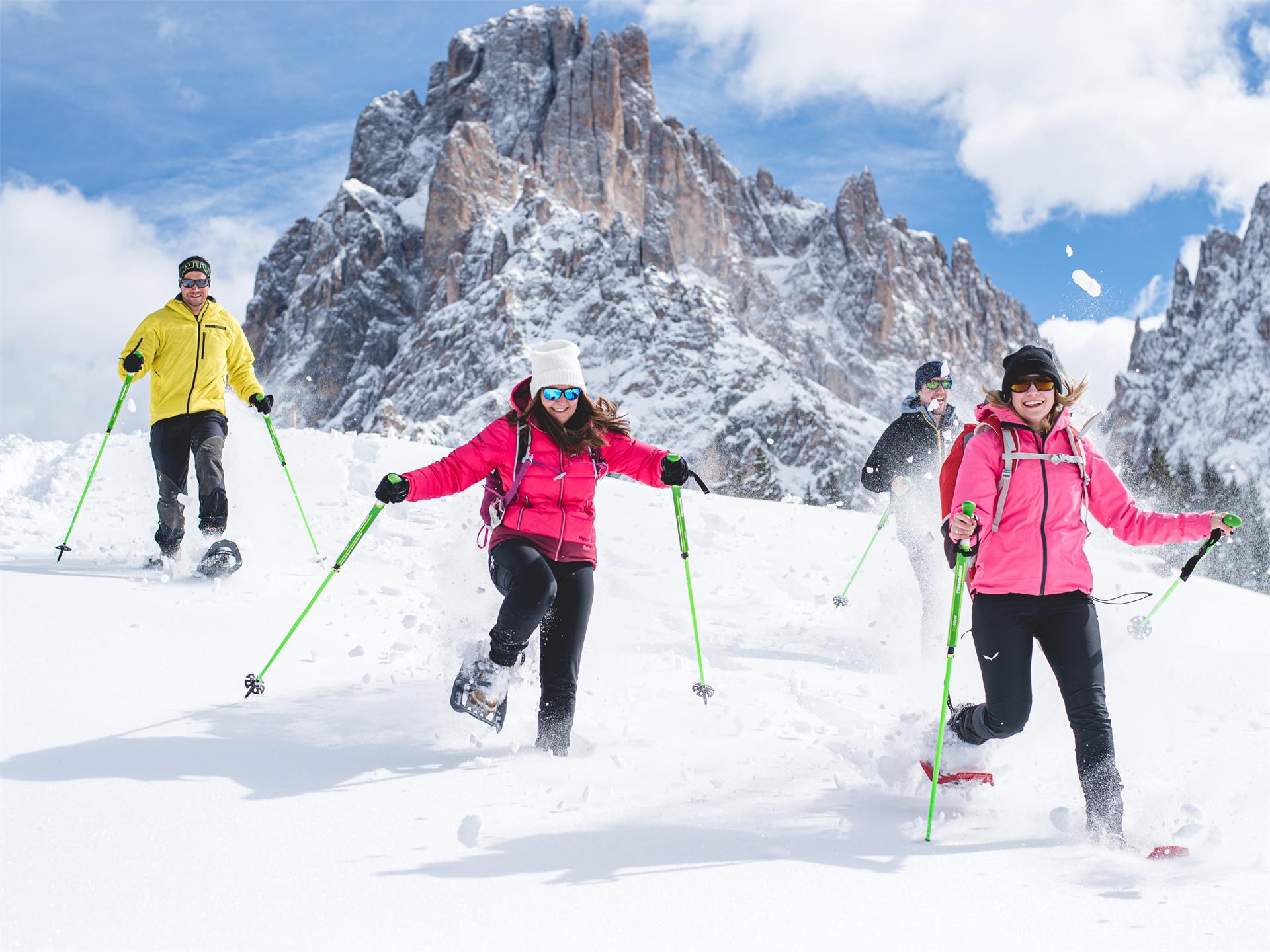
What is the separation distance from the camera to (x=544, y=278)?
13638cm

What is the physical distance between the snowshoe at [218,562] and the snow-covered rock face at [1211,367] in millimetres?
140012

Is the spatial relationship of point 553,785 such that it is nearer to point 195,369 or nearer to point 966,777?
point 966,777

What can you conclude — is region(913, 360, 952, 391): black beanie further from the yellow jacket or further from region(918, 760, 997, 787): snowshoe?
the yellow jacket

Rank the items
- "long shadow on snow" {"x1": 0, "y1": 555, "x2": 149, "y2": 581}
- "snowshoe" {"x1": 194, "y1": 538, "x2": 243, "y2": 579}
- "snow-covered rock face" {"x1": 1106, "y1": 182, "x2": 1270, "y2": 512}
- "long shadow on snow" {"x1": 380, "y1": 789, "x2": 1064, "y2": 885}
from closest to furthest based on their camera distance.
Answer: "long shadow on snow" {"x1": 380, "y1": 789, "x2": 1064, "y2": 885} → "snowshoe" {"x1": 194, "y1": 538, "x2": 243, "y2": 579} → "long shadow on snow" {"x1": 0, "y1": 555, "x2": 149, "y2": 581} → "snow-covered rock face" {"x1": 1106, "y1": 182, "x2": 1270, "y2": 512}

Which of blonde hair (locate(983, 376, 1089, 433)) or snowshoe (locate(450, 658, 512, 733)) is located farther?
snowshoe (locate(450, 658, 512, 733))

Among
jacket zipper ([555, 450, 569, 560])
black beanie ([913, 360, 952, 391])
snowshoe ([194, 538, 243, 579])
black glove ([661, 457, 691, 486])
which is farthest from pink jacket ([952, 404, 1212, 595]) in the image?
snowshoe ([194, 538, 243, 579])

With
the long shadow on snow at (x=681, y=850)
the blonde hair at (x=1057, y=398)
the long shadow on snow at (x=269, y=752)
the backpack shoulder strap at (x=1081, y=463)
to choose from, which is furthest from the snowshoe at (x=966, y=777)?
the long shadow on snow at (x=269, y=752)

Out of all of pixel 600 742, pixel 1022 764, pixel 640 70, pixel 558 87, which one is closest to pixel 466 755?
pixel 600 742

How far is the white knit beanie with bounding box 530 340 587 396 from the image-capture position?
4.21 meters

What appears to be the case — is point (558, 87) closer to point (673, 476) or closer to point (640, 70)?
point (640, 70)

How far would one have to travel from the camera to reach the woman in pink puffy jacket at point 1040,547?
360cm

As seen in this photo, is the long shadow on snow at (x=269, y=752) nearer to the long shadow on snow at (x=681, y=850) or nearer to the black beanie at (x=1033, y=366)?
the long shadow on snow at (x=681, y=850)

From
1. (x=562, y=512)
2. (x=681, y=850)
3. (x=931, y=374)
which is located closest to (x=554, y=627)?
(x=562, y=512)

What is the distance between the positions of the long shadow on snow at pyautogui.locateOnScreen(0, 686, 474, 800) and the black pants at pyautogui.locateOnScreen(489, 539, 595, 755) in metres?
0.41
